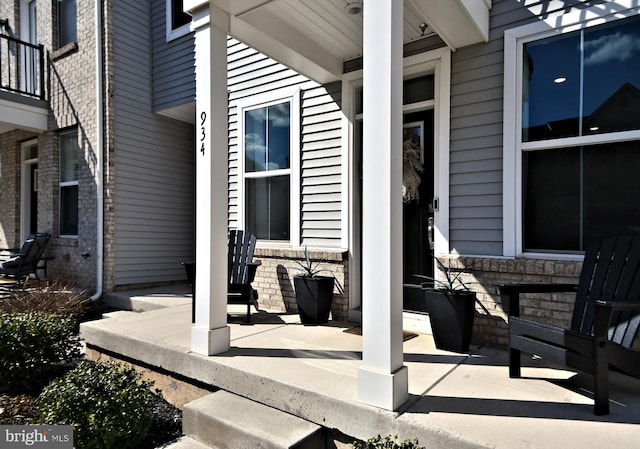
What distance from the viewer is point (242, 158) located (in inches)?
191

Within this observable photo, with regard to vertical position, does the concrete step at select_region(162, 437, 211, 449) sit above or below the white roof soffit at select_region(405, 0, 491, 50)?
below

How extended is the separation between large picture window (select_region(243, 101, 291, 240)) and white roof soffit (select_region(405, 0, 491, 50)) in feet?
6.32

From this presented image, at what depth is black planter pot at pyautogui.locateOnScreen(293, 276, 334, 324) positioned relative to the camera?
368 centimetres

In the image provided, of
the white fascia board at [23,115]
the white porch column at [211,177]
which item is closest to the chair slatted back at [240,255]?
the white porch column at [211,177]

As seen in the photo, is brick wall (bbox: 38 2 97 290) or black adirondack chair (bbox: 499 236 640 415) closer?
black adirondack chair (bbox: 499 236 640 415)

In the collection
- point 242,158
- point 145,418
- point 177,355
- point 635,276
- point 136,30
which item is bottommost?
point 145,418

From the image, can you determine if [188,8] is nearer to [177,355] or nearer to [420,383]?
[177,355]

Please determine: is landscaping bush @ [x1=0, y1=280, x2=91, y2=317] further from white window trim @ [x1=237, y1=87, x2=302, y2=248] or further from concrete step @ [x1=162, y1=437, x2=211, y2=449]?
concrete step @ [x1=162, y1=437, x2=211, y2=449]

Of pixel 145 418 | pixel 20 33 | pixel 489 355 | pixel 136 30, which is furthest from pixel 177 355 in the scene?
pixel 20 33

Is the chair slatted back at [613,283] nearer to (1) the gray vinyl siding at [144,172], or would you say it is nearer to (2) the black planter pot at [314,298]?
(2) the black planter pot at [314,298]

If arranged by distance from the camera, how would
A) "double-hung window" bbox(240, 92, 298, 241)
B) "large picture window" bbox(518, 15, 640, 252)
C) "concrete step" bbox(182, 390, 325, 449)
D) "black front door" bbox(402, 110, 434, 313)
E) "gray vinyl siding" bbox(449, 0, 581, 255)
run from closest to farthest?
"concrete step" bbox(182, 390, 325, 449) < "large picture window" bbox(518, 15, 640, 252) < "gray vinyl siding" bbox(449, 0, 581, 255) < "black front door" bbox(402, 110, 434, 313) < "double-hung window" bbox(240, 92, 298, 241)

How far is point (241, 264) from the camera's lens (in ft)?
13.4

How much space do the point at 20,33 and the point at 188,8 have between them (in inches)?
264

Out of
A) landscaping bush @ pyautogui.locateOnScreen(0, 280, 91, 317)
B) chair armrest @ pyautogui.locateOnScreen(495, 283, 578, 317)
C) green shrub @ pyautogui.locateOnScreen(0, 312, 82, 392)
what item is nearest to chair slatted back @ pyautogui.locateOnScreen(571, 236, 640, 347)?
chair armrest @ pyautogui.locateOnScreen(495, 283, 578, 317)
